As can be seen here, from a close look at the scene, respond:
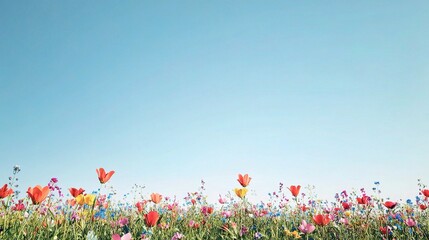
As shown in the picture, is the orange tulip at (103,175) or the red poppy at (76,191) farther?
the red poppy at (76,191)

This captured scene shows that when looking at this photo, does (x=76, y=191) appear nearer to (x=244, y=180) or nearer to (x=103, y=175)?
(x=103, y=175)

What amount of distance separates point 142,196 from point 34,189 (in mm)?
5494

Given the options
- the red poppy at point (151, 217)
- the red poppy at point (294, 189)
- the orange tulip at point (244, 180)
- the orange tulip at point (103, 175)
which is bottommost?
the red poppy at point (151, 217)

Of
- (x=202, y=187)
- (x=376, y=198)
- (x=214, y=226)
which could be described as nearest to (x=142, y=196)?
(x=202, y=187)

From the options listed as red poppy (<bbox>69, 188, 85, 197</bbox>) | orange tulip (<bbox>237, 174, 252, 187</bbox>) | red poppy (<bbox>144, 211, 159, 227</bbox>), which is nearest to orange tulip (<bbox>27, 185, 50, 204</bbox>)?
red poppy (<bbox>69, 188, 85, 197</bbox>)

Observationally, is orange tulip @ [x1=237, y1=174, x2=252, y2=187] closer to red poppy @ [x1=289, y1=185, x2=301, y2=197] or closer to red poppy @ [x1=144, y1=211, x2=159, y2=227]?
red poppy @ [x1=289, y1=185, x2=301, y2=197]

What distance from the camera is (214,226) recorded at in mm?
4988

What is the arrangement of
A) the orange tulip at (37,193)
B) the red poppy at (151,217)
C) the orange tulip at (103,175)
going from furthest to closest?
the red poppy at (151,217) < the orange tulip at (103,175) < the orange tulip at (37,193)

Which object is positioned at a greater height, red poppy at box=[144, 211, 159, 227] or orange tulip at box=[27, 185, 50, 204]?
orange tulip at box=[27, 185, 50, 204]

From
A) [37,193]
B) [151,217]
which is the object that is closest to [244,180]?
[151,217]

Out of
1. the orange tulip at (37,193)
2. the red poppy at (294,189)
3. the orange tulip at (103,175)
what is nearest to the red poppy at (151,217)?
the orange tulip at (103,175)

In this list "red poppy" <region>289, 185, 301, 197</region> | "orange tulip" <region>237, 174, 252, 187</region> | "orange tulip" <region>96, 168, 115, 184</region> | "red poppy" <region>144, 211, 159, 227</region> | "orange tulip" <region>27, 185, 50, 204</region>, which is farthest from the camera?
"orange tulip" <region>237, 174, 252, 187</region>

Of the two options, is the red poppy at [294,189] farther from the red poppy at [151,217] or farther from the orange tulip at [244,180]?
the red poppy at [151,217]

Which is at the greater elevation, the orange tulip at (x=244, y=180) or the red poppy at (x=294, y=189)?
the orange tulip at (x=244, y=180)
